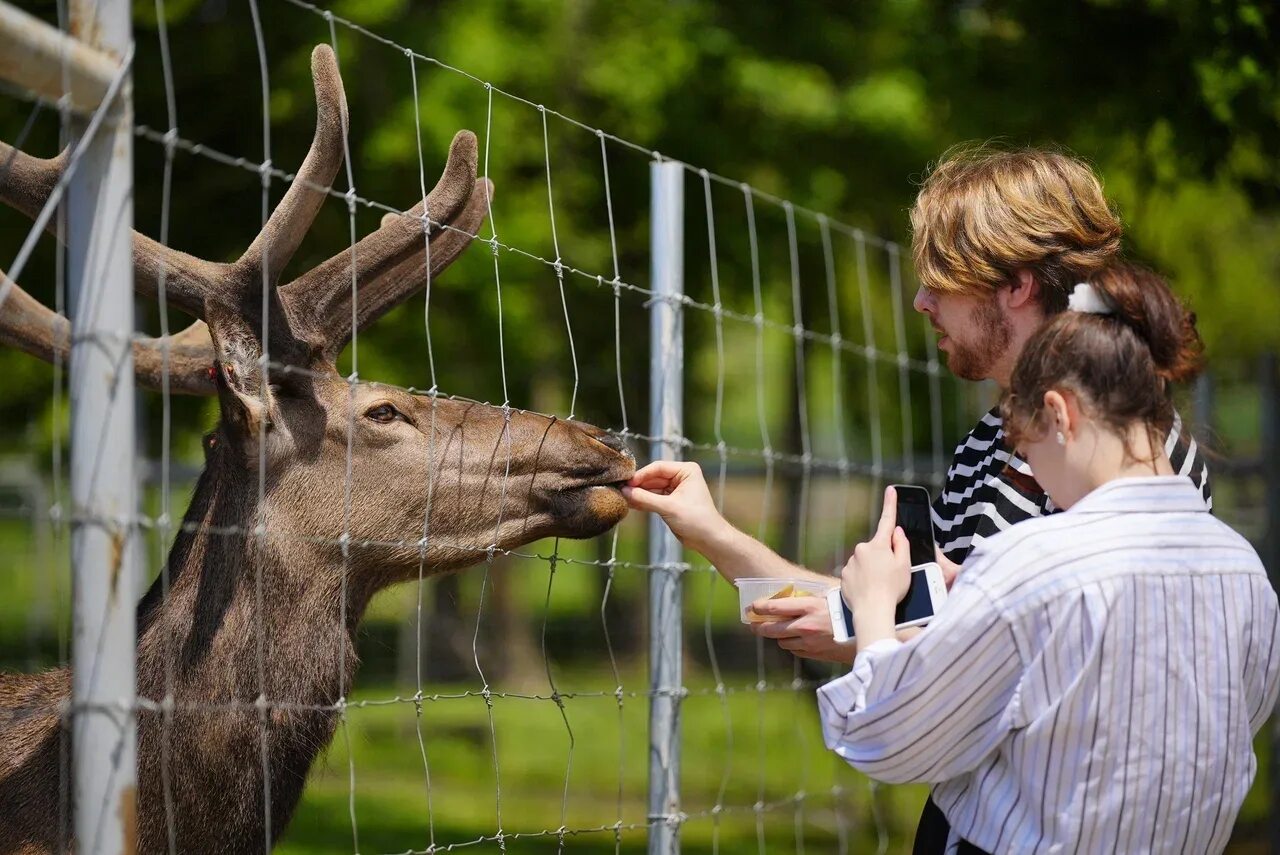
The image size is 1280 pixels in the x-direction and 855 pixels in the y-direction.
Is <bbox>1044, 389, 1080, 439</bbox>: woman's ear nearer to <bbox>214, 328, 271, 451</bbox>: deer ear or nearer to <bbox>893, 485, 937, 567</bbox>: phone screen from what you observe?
<bbox>893, 485, 937, 567</bbox>: phone screen

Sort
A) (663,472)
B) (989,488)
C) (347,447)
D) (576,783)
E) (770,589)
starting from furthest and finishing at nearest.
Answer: (576,783)
(347,447)
(663,472)
(770,589)
(989,488)

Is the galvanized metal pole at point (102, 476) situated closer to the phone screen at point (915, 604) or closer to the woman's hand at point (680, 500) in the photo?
the phone screen at point (915, 604)

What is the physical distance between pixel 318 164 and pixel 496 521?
0.97m

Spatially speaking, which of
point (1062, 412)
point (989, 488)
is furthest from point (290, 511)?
point (1062, 412)

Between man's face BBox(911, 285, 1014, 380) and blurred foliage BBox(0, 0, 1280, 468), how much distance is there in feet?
13.7

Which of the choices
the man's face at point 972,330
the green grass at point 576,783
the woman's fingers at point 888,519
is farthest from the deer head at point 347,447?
the green grass at point 576,783

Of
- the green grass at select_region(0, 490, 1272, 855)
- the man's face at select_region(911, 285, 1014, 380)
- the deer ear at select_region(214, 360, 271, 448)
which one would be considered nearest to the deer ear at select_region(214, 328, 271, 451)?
the deer ear at select_region(214, 360, 271, 448)

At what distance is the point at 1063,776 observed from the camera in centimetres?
226

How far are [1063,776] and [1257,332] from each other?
2147cm

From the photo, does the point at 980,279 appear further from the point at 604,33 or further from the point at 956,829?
the point at 604,33

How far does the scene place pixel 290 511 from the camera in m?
3.83

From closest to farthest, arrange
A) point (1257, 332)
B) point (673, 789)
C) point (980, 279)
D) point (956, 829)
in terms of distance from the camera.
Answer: point (956, 829), point (980, 279), point (673, 789), point (1257, 332)

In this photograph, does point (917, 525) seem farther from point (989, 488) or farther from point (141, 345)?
point (141, 345)

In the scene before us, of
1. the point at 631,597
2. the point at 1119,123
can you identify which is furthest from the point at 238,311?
the point at 631,597
